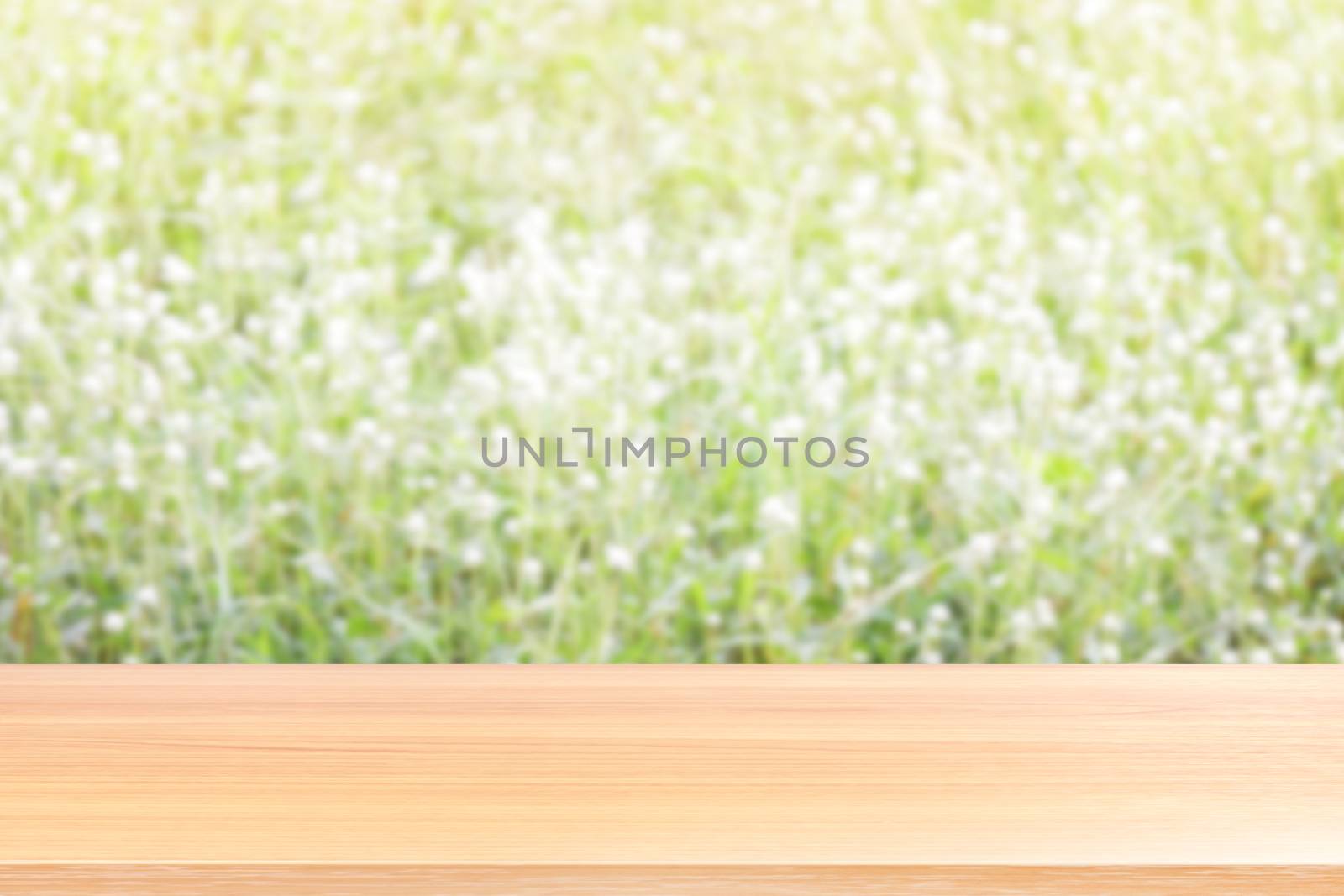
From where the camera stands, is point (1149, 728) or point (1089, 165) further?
point (1089, 165)

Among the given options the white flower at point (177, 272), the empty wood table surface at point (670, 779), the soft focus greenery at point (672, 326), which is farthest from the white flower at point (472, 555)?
the white flower at point (177, 272)

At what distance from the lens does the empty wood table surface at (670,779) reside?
2.53 ft

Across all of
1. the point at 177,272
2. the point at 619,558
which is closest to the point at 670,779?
the point at 619,558

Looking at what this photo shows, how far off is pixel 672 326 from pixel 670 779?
2.42 feet

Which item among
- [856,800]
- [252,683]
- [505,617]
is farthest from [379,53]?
[856,800]

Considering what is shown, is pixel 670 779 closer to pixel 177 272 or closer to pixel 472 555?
pixel 472 555

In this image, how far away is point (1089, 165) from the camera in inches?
63.7

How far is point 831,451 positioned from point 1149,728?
562 millimetres

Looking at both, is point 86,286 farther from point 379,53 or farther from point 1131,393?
point 1131,393

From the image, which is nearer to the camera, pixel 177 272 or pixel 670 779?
pixel 670 779

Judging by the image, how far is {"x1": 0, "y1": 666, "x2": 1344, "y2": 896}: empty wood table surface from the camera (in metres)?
0.77

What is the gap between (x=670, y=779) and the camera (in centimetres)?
93

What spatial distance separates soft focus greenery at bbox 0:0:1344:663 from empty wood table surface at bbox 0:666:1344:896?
0.87 feet

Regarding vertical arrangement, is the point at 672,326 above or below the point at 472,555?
above
